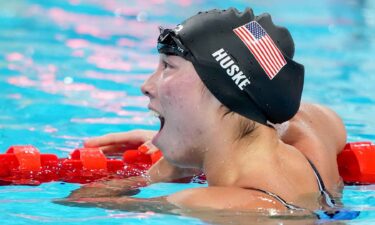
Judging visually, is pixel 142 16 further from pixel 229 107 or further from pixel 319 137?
pixel 229 107

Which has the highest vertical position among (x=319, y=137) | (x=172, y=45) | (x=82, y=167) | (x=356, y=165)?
(x=172, y=45)

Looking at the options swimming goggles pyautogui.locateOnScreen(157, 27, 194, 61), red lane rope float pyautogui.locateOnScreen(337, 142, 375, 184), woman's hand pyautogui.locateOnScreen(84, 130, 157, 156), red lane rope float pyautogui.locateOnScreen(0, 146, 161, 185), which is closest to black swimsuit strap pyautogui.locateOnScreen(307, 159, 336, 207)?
swimming goggles pyautogui.locateOnScreen(157, 27, 194, 61)

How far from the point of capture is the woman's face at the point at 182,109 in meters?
3.02

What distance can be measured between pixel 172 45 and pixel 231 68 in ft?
0.80

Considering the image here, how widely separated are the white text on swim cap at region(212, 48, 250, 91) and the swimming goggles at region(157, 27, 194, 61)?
10cm

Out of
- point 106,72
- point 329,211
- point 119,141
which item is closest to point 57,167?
point 119,141

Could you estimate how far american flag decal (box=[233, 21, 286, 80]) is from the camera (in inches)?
120

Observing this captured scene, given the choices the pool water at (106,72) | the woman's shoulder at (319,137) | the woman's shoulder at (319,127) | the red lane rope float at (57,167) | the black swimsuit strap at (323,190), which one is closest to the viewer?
the black swimsuit strap at (323,190)

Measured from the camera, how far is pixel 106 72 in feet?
25.5

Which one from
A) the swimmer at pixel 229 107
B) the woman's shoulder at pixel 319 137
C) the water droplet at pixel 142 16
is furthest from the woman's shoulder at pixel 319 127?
the water droplet at pixel 142 16

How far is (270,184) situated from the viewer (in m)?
2.94

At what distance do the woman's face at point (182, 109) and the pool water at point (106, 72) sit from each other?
0.26 meters

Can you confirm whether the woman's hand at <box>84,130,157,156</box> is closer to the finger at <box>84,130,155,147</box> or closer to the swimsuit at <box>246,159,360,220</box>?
the finger at <box>84,130,155,147</box>

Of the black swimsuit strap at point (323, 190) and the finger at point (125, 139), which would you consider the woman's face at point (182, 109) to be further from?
the finger at point (125, 139)
